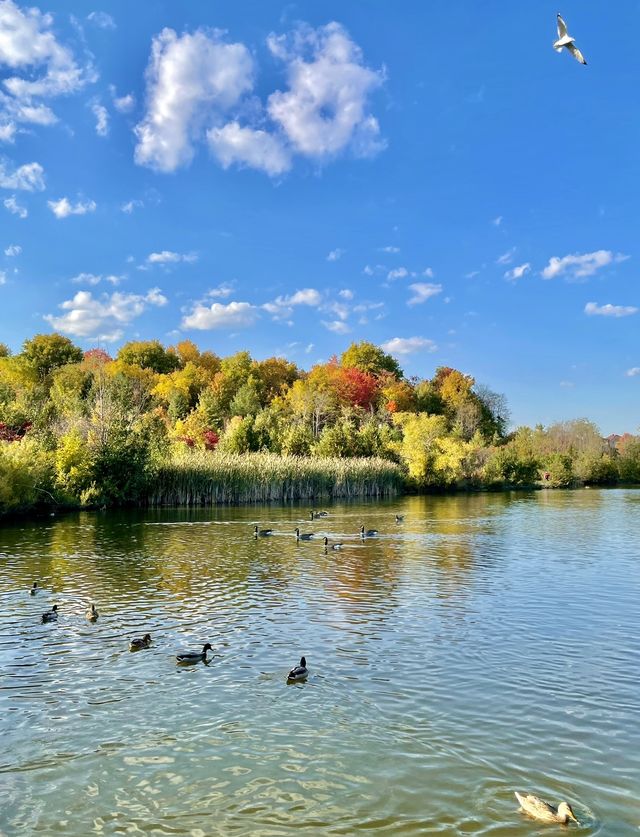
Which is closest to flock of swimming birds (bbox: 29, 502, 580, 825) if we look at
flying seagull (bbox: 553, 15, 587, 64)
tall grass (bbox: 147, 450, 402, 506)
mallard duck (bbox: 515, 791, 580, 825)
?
mallard duck (bbox: 515, 791, 580, 825)

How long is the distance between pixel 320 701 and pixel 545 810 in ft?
12.1

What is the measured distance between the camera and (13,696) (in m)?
9.27

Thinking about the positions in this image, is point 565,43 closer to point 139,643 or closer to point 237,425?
point 139,643

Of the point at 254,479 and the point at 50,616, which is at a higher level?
the point at 254,479

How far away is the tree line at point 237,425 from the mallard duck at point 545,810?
28.6 m

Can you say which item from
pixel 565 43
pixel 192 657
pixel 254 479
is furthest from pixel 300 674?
pixel 254 479

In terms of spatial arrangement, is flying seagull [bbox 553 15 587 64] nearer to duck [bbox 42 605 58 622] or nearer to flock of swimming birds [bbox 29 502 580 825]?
flock of swimming birds [bbox 29 502 580 825]

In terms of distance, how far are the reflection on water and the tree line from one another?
770 inches

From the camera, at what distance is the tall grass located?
4412 centimetres

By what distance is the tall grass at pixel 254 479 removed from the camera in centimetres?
4412

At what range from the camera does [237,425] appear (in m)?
63.2

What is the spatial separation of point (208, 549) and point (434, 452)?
1724 inches

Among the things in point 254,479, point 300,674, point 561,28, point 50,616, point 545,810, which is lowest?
point 545,810

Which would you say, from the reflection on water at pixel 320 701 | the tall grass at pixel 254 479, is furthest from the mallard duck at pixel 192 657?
the tall grass at pixel 254 479
